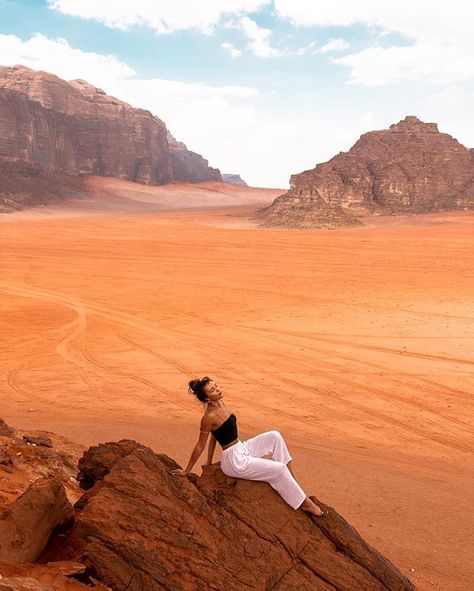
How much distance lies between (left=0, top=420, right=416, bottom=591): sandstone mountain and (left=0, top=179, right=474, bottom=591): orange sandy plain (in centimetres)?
148

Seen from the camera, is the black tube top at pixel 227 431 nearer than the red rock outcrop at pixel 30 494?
No

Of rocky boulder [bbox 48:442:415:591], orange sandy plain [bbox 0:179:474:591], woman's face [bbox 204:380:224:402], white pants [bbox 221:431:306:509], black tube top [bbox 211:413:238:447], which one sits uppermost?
woman's face [bbox 204:380:224:402]

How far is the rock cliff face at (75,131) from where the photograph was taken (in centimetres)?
10712

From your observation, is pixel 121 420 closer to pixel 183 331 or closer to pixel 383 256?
pixel 183 331

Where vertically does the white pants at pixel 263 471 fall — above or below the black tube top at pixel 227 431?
below

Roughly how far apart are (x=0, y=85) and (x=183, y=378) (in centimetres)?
12436

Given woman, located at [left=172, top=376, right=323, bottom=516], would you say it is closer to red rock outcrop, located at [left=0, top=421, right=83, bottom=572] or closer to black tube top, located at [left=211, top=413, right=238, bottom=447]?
black tube top, located at [left=211, top=413, right=238, bottom=447]

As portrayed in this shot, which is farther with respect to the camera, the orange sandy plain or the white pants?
the orange sandy plain

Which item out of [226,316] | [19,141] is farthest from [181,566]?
[19,141]

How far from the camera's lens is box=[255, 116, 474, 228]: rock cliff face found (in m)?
76.2

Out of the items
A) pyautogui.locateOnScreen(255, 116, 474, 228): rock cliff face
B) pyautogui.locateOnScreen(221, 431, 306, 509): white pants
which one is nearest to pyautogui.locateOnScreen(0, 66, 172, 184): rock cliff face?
pyautogui.locateOnScreen(255, 116, 474, 228): rock cliff face

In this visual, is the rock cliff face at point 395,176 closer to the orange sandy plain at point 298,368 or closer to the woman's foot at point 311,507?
the orange sandy plain at point 298,368

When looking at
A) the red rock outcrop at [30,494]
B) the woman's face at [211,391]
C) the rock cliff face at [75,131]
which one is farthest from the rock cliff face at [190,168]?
the woman's face at [211,391]

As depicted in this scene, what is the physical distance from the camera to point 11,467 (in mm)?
5785
